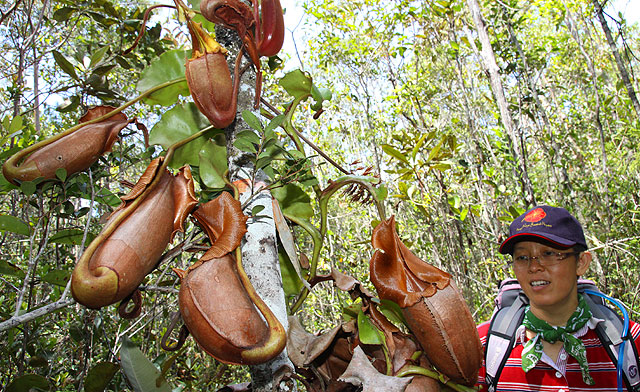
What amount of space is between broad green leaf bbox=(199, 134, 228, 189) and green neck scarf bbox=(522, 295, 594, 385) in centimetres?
111

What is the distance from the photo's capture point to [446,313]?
2.19 feet

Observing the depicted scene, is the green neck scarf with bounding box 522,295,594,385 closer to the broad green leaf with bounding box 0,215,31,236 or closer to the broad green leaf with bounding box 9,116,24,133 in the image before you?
the broad green leaf with bounding box 0,215,31,236

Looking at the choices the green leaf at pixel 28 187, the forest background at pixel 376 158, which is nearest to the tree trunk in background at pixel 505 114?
the forest background at pixel 376 158

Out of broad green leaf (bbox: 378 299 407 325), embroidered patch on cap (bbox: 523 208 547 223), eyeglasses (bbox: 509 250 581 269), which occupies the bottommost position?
eyeglasses (bbox: 509 250 581 269)

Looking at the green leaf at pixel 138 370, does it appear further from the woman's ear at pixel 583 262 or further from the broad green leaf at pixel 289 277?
the woman's ear at pixel 583 262

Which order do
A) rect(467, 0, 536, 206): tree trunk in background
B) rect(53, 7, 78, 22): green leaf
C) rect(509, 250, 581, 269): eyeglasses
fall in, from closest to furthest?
rect(53, 7, 78, 22): green leaf, rect(509, 250, 581, 269): eyeglasses, rect(467, 0, 536, 206): tree trunk in background

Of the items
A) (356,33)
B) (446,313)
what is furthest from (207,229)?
(356,33)

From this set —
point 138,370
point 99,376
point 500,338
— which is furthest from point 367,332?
point 500,338

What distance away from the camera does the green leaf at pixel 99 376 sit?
2.62ft

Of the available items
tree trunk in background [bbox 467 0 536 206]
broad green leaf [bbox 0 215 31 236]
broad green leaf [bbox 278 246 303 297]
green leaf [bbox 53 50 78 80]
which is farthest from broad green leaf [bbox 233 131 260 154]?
tree trunk in background [bbox 467 0 536 206]

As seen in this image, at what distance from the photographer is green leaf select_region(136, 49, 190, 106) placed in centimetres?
92

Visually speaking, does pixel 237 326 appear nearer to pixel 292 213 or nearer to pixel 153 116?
pixel 292 213

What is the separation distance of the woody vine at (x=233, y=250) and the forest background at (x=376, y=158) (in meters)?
0.10

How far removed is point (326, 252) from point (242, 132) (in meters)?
4.26
